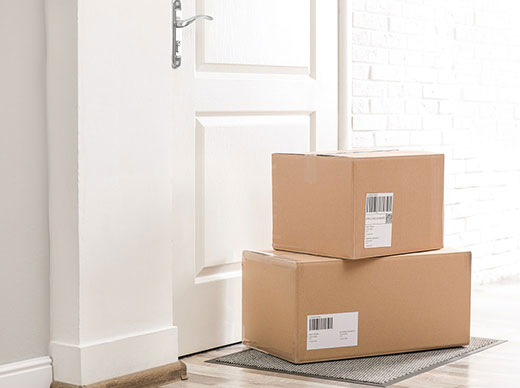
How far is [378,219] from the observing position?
8.64 ft

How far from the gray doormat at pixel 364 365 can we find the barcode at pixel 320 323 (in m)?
0.10

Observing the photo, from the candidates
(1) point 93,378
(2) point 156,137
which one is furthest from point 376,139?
(1) point 93,378

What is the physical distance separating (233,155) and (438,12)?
137cm

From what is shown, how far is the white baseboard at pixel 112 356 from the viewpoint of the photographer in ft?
7.48

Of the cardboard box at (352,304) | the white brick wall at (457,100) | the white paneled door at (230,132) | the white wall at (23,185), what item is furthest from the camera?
the white brick wall at (457,100)

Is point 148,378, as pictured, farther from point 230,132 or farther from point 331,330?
point 230,132

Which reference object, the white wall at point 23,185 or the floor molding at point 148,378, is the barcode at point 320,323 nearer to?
the floor molding at point 148,378

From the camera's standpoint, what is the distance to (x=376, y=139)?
3553mm

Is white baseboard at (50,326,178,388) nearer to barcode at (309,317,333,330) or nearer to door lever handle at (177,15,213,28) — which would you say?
barcode at (309,317,333,330)

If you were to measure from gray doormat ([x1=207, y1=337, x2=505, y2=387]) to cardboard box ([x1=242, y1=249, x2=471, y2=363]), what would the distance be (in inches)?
0.9

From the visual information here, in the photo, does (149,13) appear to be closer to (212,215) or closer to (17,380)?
(212,215)

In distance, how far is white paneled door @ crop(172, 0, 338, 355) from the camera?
8.96 feet

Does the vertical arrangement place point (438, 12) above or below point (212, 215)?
above

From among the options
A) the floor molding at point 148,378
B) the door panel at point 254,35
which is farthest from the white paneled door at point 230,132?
the floor molding at point 148,378
